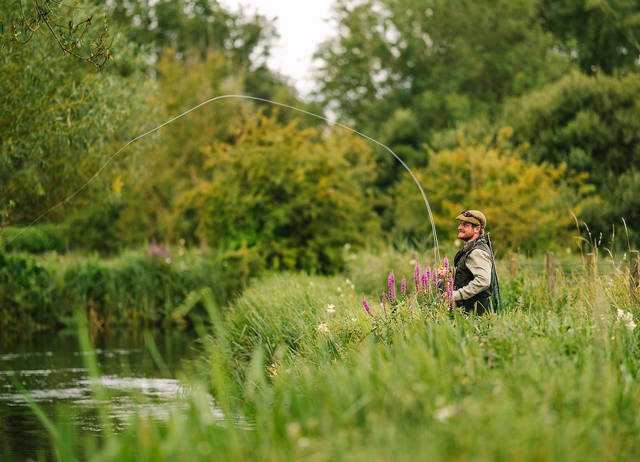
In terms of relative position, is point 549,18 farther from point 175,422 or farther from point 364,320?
point 175,422

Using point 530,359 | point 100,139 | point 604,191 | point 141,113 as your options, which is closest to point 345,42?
point 604,191

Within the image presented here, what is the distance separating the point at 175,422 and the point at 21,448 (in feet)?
16.1

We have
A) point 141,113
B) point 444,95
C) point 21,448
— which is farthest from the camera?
point 444,95

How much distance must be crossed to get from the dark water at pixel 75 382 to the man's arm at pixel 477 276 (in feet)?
9.46

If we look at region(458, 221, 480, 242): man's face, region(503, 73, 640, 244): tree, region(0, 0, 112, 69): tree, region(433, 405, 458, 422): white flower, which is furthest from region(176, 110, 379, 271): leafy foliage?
region(433, 405, 458, 422): white flower

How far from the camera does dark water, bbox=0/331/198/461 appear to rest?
826 cm

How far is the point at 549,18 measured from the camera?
3584cm

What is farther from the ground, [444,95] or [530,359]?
[444,95]

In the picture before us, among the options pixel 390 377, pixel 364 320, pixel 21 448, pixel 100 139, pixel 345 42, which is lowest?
pixel 21 448

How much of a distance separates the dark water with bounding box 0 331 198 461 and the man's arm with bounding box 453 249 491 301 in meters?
2.88

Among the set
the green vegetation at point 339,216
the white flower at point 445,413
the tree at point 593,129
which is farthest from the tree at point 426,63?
the white flower at point 445,413

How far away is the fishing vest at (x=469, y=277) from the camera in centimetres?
726

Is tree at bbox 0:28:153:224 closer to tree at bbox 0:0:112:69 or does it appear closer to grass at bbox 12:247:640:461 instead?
tree at bbox 0:0:112:69

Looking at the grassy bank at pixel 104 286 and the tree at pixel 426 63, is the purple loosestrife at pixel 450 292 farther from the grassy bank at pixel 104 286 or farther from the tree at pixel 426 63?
the tree at pixel 426 63
